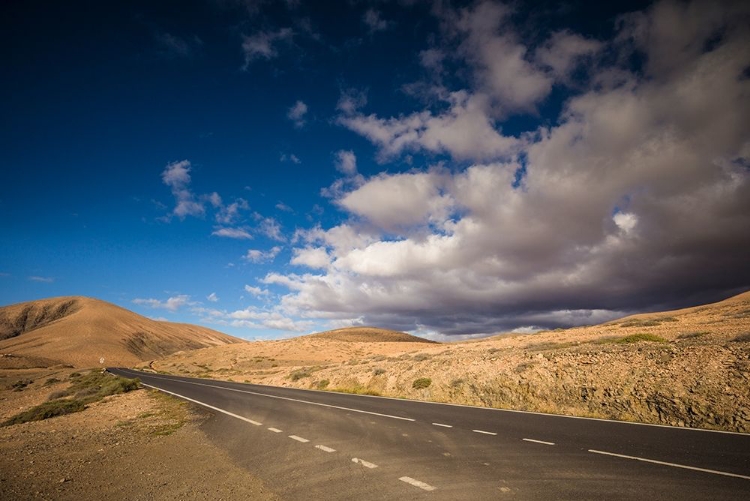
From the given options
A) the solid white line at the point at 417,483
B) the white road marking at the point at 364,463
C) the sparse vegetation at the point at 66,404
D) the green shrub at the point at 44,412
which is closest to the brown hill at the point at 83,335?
the sparse vegetation at the point at 66,404

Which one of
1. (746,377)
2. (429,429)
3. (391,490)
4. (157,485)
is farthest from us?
(746,377)

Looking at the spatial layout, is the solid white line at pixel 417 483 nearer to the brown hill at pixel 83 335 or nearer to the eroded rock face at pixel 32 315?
the brown hill at pixel 83 335

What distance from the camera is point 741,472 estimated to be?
6332 millimetres

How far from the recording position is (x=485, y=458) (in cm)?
745

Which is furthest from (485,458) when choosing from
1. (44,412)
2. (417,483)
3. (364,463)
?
(44,412)

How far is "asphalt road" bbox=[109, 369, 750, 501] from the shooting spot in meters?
5.64

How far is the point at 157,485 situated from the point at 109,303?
206716 millimetres

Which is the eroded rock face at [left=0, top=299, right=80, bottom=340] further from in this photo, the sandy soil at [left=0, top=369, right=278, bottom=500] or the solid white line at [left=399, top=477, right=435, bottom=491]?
the solid white line at [left=399, top=477, right=435, bottom=491]

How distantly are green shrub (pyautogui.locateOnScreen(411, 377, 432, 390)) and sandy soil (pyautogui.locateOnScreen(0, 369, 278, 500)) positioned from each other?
12259 mm

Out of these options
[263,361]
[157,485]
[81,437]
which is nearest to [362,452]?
[157,485]

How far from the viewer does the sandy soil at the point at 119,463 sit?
19.8 ft

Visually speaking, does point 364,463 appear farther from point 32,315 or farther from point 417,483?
point 32,315

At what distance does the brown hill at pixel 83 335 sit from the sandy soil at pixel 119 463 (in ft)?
286

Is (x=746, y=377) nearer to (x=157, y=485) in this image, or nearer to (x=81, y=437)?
(x=157, y=485)
